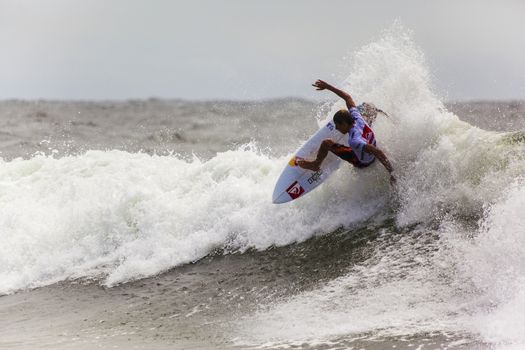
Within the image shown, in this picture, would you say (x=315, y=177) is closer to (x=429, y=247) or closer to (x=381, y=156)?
(x=381, y=156)

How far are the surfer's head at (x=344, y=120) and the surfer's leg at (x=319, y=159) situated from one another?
256mm

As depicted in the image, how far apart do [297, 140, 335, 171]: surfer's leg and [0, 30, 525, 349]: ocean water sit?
0.41 meters

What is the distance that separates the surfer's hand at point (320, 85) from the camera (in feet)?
31.6

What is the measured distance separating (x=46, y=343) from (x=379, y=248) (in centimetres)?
381

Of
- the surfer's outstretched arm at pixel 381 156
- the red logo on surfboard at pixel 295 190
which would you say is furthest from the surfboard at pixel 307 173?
the surfer's outstretched arm at pixel 381 156

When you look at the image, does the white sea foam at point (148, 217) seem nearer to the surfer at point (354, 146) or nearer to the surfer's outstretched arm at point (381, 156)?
the surfer at point (354, 146)

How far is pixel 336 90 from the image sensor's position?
9625mm

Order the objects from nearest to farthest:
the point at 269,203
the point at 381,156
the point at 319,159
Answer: the point at 381,156
the point at 319,159
the point at 269,203

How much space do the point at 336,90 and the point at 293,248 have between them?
224cm

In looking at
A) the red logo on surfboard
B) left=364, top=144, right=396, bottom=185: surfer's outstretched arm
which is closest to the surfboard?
the red logo on surfboard

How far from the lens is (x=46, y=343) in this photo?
731cm

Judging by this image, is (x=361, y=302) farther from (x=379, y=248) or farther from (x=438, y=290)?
(x=379, y=248)

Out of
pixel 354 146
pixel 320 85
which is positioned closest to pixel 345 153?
pixel 354 146

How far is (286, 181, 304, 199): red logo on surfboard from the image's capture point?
9641 millimetres
